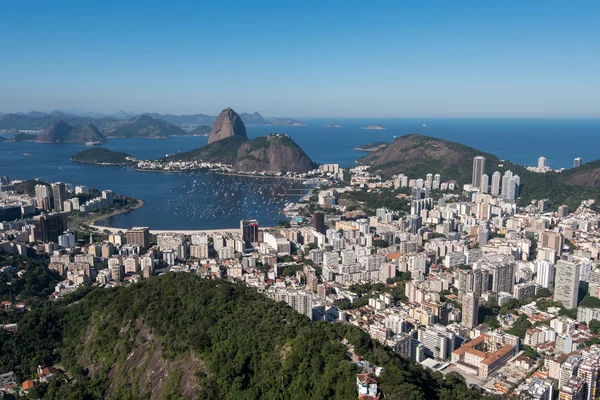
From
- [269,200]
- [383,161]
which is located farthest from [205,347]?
[383,161]

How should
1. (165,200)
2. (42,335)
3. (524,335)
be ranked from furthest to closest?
1. (165,200)
2. (524,335)
3. (42,335)

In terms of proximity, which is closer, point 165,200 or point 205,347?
point 205,347

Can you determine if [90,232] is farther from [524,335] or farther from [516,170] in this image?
[516,170]

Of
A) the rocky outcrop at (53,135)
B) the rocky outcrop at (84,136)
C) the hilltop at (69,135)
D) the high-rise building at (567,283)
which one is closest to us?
the high-rise building at (567,283)

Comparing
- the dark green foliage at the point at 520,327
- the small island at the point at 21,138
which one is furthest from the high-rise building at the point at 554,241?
the small island at the point at 21,138

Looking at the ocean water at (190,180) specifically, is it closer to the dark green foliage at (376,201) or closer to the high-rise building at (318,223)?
the high-rise building at (318,223)

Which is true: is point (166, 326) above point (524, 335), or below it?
above

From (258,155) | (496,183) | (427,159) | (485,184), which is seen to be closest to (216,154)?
(258,155)
